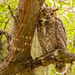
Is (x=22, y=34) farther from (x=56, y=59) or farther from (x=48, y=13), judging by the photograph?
(x=48, y=13)

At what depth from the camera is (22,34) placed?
4.54ft

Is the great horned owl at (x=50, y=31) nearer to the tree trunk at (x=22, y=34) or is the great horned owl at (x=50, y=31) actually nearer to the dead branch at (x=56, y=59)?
the tree trunk at (x=22, y=34)

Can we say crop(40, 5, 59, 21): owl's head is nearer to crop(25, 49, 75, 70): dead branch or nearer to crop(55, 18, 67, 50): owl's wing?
crop(55, 18, 67, 50): owl's wing

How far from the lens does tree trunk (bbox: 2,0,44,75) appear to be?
1.34 m

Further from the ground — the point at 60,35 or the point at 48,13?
the point at 48,13

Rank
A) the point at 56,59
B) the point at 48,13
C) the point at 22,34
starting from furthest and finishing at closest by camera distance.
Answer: the point at 48,13 → the point at 22,34 → the point at 56,59

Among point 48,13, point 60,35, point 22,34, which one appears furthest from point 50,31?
point 22,34

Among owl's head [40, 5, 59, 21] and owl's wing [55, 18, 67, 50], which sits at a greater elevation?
owl's head [40, 5, 59, 21]

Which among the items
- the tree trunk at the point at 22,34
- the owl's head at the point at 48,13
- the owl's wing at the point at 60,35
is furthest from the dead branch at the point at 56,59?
the owl's head at the point at 48,13

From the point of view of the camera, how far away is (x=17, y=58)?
4.76 ft

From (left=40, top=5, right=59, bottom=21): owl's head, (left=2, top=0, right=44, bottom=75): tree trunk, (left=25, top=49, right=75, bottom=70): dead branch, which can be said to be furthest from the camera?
(left=40, top=5, right=59, bottom=21): owl's head

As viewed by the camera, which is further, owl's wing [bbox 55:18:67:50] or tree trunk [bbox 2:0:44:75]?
owl's wing [bbox 55:18:67:50]

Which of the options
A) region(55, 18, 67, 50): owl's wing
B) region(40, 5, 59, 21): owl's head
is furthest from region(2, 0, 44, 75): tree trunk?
region(55, 18, 67, 50): owl's wing

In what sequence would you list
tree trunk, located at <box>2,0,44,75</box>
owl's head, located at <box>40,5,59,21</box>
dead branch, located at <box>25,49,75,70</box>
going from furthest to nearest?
owl's head, located at <box>40,5,59,21</box>
tree trunk, located at <box>2,0,44,75</box>
dead branch, located at <box>25,49,75,70</box>
